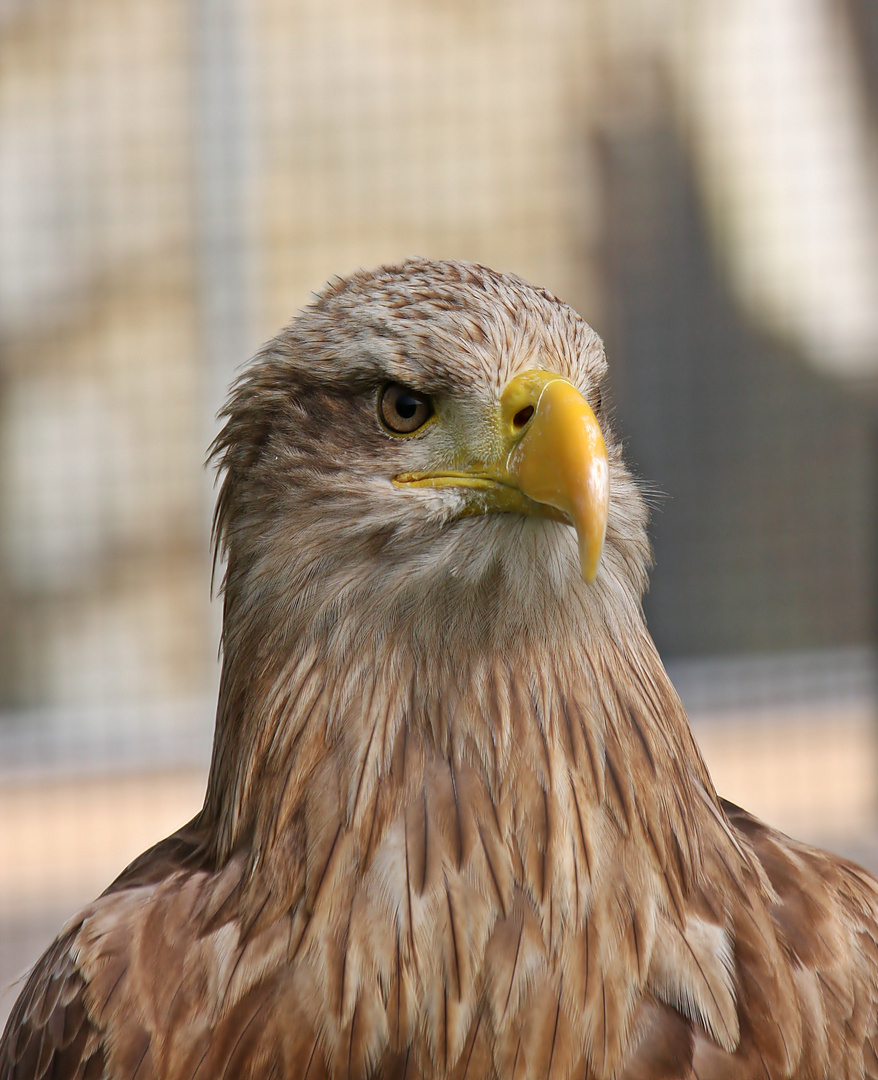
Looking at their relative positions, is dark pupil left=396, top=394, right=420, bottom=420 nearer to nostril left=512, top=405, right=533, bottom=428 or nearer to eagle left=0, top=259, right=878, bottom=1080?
eagle left=0, top=259, right=878, bottom=1080

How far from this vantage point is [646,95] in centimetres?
530

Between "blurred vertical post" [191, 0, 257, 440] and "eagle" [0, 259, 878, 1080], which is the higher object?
"blurred vertical post" [191, 0, 257, 440]

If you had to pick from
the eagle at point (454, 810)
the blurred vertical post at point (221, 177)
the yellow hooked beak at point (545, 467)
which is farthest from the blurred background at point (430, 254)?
the yellow hooked beak at point (545, 467)

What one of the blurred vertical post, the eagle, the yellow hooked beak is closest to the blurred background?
the blurred vertical post

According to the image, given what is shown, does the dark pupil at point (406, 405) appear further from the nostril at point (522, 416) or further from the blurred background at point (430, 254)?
the blurred background at point (430, 254)

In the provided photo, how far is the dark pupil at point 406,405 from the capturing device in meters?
1.42

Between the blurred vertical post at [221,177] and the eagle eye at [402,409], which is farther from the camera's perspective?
the blurred vertical post at [221,177]

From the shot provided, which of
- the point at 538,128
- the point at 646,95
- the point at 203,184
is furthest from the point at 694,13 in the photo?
the point at 203,184

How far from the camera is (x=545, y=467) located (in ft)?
4.18

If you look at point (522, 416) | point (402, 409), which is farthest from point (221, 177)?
point (522, 416)

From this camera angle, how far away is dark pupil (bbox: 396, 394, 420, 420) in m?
1.42

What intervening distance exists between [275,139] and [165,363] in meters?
0.93

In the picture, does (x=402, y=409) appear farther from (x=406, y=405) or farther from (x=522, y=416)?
(x=522, y=416)

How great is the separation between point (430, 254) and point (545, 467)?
3993 mm
